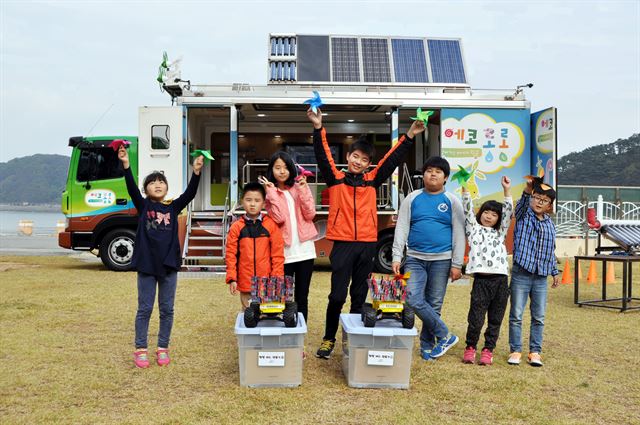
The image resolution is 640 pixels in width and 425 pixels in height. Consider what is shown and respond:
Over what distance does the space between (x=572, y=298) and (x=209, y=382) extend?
5488 mm

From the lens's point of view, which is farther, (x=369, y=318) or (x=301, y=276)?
(x=301, y=276)

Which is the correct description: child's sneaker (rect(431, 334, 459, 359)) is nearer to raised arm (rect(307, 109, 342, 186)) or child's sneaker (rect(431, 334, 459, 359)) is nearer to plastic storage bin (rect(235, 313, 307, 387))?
plastic storage bin (rect(235, 313, 307, 387))

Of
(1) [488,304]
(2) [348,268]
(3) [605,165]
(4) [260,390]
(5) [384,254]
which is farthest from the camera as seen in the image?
(3) [605,165]

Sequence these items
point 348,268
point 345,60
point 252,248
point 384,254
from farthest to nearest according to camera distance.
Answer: point 345,60
point 384,254
point 348,268
point 252,248

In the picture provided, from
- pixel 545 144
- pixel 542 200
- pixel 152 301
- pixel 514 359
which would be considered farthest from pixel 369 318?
pixel 545 144

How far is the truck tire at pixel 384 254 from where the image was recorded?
33.3ft

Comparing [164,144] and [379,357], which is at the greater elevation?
[164,144]

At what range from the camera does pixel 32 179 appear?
4023 inches

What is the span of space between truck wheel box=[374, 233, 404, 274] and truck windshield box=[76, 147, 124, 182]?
431 centimetres

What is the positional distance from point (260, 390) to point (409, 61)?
27.0 feet

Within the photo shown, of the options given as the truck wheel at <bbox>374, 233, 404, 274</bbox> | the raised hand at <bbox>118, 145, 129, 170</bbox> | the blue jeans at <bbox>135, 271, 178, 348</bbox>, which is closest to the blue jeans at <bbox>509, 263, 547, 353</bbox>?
the blue jeans at <bbox>135, 271, 178, 348</bbox>

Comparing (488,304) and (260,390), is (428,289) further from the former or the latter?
(260,390)

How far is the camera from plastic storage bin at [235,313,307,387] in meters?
3.85

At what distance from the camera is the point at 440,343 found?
470 centimetres
